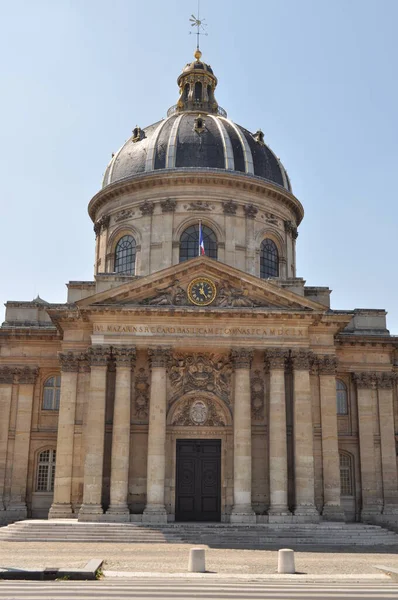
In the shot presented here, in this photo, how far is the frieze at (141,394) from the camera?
1499 inches

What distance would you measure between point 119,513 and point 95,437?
3.83 metres

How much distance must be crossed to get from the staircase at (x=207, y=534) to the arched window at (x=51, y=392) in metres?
9.29

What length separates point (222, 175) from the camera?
154 ft

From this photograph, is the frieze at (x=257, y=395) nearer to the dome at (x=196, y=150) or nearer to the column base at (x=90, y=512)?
the column base at (x=90, y=512)

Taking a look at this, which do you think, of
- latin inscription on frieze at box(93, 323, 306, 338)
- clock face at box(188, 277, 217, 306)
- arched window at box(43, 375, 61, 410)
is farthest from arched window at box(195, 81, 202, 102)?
arched window at box(43, 375, 61, 410)

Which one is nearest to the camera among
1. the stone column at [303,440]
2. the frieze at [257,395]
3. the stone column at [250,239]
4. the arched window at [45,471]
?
the stone column at [303,440]

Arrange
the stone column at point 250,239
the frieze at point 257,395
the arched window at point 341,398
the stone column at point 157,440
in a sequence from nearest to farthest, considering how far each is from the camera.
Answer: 1. the stone column at point 157,440
2. the frieze at point 257,395
3. the arched window at point 341,398
4. the stone column at point 250,239

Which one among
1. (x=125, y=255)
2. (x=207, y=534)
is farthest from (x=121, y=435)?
(x=125, y=255)

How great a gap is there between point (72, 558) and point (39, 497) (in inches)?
675

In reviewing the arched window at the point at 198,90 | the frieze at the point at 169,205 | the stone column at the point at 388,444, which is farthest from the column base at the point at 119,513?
the arched window at the point at 198,90

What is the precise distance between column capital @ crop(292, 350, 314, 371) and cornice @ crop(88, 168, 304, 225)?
14.1 metres

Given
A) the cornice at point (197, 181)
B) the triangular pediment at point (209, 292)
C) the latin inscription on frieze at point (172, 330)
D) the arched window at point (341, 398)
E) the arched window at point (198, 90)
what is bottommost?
the arched window at point (341, 398)

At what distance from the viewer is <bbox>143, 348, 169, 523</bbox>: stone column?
117 ft

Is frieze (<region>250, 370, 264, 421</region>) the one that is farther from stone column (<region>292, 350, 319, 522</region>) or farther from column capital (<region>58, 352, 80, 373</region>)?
column capital (<region>58, 352, 80, 373</region>)
